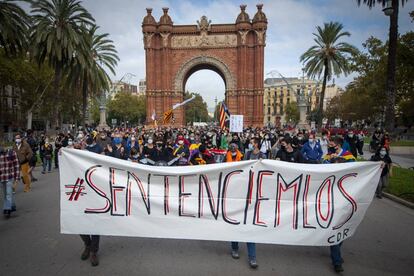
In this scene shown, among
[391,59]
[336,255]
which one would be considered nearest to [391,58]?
[391,59]

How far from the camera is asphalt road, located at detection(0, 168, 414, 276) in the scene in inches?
154

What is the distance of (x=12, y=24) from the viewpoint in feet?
52.9

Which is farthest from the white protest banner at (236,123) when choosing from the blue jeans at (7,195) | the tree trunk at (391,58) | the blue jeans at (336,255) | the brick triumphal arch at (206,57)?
the brick triumphal arch at (206,57)

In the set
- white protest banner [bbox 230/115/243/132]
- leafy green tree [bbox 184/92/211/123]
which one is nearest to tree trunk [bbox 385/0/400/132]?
white protest banner [bbox 230/115/243/132]

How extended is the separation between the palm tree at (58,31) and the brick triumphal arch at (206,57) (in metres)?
19.1

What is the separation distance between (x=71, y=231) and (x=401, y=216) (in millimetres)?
7244

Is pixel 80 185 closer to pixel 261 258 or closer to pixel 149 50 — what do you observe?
pixel 261 258

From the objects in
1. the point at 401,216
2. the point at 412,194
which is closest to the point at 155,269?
the point at 401,216

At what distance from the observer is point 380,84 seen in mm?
26266

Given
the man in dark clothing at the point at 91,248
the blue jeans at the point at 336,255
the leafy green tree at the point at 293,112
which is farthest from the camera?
the leafy green tree at the point at 293,112

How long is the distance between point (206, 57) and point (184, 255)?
38.7m

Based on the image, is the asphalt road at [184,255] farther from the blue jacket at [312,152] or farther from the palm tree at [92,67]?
the palm tree at [92,67]

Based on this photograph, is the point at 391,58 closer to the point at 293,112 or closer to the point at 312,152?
the point at 312,152

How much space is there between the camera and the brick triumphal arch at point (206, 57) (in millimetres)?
40062
